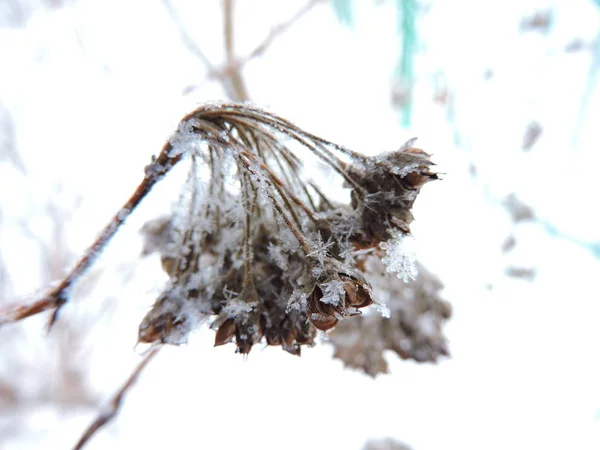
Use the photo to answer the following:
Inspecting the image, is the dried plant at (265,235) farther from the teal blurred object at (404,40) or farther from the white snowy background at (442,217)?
the teal blurred object at (404,40)

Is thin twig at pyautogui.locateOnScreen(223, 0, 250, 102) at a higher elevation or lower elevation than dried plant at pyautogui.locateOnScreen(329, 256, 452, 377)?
higher

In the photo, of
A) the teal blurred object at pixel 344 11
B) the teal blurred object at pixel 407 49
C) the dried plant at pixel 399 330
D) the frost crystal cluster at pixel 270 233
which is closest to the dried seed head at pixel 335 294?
the frost crystal cluster at pixel 270 233

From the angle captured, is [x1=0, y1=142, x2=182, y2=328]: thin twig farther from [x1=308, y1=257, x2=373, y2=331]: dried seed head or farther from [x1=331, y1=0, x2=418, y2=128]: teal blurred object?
[x1=331, y1=0, x2=418, y2=128]: teal blurred object

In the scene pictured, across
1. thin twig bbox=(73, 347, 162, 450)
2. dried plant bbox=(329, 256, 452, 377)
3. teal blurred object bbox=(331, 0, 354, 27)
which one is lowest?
thin twig bbox=(73, 347, 162, 450)

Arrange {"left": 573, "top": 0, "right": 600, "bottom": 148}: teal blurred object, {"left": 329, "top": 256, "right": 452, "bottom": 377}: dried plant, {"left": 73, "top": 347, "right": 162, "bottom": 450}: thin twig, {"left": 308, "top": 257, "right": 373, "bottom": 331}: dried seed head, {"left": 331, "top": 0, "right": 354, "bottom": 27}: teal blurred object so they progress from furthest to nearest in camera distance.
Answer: {"left": 331, "top": 0, "right": 354, "bottom": 27}: teal blurred object → {"left": 573, "top": 0, "right": 600, "bottom": 148}: teal blurred object → {"left": 329, "top": 256, "right": 452, "bottom": 377}: dried plant → {"left": 73, "top": 347, "right": 162, "bottom": 450}: thin twig → {"left": 308, "top": 257, "right": 373, "bottom": 331}: dried seed head

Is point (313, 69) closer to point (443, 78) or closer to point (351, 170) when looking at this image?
point (443, 78)

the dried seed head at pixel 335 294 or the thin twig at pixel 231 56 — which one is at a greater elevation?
the thin twig at pixel 231 56

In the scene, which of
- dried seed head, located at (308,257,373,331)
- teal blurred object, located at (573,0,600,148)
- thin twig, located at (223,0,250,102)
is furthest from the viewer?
teal blurred object, located at (573,0,600,148)

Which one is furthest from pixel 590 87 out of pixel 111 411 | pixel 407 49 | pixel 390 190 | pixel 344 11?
pixel 111 411

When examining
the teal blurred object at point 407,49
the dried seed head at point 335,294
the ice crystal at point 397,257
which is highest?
the teal blurred object at point 407,49

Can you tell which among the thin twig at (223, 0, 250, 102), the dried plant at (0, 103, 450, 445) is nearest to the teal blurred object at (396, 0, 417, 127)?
the thin twig at (223, 0, 250, 102)

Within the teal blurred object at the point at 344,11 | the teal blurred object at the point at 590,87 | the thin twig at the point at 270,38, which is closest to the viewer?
the thin twig at the point at 270,38
